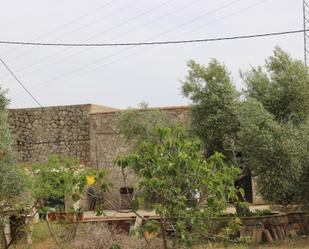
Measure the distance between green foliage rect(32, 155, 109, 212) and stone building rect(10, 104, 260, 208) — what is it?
489 inches

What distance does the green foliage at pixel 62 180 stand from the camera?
10.4 m

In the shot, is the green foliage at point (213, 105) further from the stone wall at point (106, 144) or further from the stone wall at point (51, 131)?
the stone wall at point (51, 131)

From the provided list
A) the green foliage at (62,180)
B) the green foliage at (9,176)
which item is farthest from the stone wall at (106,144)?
the green foliage at (62,180)

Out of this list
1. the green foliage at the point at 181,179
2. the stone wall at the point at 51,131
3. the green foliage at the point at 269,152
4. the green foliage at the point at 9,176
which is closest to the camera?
the green foliage at the point at 181,179

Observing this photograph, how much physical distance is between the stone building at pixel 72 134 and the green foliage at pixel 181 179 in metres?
14.7

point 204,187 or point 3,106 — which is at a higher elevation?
point 3,106

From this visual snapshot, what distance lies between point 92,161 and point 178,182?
1601 centimetres

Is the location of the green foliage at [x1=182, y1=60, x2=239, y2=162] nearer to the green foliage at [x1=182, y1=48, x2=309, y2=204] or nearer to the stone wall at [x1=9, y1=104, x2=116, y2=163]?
the green foliage at [x1=182, y1=48, x2=309, y2=204]

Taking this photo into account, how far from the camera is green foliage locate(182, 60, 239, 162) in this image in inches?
674

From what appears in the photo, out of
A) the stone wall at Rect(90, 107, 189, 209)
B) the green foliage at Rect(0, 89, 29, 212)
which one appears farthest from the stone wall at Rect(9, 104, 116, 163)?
the green foliage at Rect(0, 89, 29, 212)

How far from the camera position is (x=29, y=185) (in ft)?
44.3

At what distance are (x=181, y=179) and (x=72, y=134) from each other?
16.6 metres

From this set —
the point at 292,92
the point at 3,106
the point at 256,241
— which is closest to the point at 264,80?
the point at 292,92

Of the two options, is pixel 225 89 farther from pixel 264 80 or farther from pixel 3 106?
pixel 3 106
